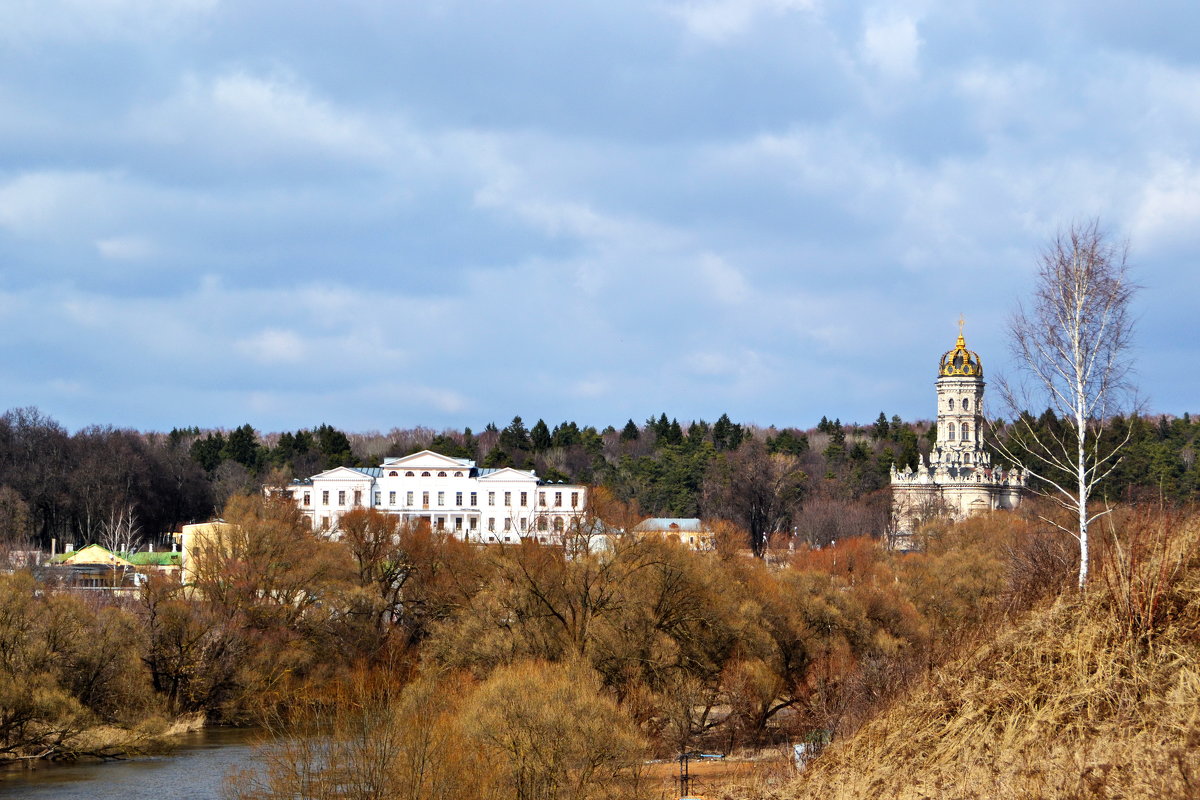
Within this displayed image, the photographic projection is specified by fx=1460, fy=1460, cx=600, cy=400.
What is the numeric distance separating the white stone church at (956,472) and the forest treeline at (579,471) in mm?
2298

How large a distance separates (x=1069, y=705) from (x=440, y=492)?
105524mm

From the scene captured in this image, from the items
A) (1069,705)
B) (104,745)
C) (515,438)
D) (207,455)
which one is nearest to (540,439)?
(515,438)

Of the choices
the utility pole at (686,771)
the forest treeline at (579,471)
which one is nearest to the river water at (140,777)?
the utility pole at (686,771)

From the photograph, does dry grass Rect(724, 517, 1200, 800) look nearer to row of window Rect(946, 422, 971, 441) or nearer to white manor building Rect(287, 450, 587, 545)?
white manor building Rect(287, 450, 587, 545)

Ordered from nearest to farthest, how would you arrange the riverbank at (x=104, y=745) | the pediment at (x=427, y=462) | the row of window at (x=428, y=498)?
the riverbank at (x=104, y=745), the row of window at (x=428, y=498), the pediment at (x=427, y=462)

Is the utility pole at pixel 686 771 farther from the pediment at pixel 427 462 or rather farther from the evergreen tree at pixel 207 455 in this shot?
the evergreen tree at pixel 207 455

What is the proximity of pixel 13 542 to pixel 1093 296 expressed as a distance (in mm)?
80846

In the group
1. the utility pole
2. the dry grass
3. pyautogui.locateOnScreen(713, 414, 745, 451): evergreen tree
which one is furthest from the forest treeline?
the dry grass

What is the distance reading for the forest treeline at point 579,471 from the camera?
108000 millimetres

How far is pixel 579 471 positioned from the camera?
149m

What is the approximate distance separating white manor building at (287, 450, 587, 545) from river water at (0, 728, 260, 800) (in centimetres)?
7179

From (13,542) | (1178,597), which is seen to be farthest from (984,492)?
(1178,597)

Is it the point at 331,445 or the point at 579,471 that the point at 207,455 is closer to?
the point at 331,445

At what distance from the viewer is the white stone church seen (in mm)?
119062
